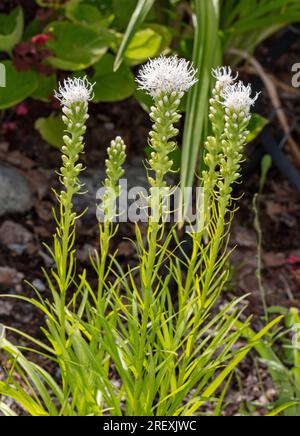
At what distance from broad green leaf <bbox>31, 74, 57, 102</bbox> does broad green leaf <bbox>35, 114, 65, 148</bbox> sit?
0.21 feet

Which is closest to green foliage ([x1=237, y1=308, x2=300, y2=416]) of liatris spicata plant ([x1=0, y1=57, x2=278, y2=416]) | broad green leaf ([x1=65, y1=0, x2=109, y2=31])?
liatris spicata plant ([x1=0, y1=57, x2=278, y2=416])

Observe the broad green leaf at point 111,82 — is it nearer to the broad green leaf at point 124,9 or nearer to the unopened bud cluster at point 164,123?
the broad green leaf at point 124,9

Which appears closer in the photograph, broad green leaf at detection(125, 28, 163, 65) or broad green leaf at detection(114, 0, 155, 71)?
broad green leaf at detection(114, 0, 155, 71)

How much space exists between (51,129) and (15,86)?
0.59 ft

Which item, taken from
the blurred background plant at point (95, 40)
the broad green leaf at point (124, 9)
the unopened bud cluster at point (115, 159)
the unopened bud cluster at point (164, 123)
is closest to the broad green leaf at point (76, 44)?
the blurred background plant at point (95, 40)

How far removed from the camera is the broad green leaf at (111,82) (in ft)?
8.27

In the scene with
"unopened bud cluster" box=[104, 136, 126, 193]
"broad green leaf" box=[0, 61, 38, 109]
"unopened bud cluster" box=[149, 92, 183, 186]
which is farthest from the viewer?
"broad green leaf" box=[0, 61, 38, 109]

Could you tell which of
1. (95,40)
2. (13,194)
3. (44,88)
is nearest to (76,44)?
(95,40)

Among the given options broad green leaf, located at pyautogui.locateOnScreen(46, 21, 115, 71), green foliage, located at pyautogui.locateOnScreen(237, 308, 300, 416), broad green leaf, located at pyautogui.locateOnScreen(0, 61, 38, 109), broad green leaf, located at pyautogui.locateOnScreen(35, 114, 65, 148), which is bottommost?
green foliage, located at pyautogui.locateOnScreen(237, 308, 300, 416)

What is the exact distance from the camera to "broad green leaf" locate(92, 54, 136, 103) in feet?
8.27

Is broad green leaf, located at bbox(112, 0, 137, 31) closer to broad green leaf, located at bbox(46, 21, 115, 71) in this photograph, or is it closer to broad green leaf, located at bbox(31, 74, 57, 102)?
broad green leaf, located at bbox(46, 21, 115, 71)

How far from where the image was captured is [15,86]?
8.05 ft

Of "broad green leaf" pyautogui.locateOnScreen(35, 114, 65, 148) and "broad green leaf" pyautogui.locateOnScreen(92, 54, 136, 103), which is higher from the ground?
"broad green leaf" pyautogui.locateOnScreen(92, 54, 136, 103)

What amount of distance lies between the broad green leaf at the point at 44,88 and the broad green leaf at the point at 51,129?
7 centimetres
